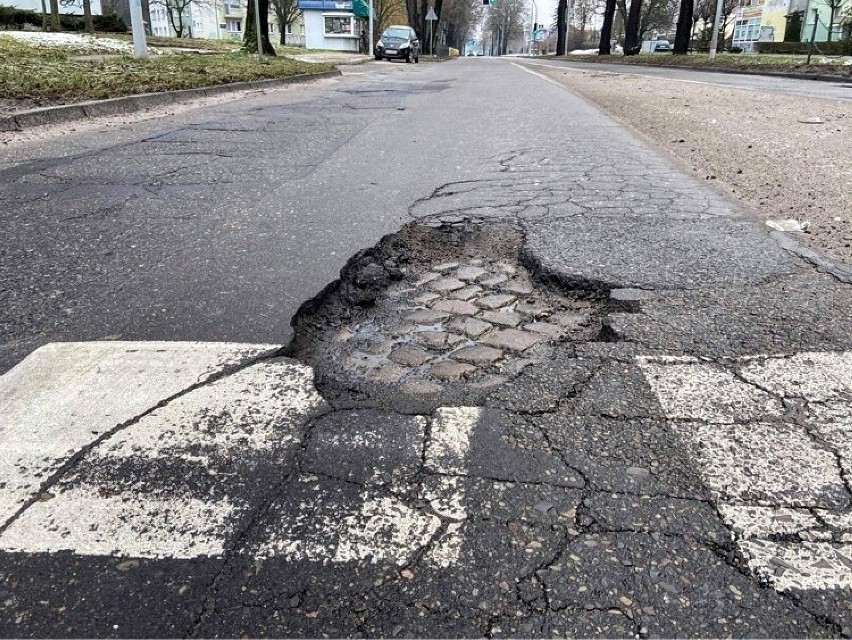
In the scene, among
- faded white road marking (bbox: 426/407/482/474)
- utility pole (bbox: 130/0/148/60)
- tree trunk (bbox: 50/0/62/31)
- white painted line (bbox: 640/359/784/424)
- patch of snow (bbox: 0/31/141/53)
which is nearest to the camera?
faded white road marking (bbox: 426/407/482/474)

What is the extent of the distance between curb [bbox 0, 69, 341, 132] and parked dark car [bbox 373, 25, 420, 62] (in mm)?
21690

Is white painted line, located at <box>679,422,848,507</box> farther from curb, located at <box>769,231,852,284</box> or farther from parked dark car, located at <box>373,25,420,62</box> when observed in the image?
parked dark car, located at <box>373,25,420,62</box>

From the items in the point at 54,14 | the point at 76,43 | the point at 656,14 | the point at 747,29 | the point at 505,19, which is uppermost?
the point at 505,19

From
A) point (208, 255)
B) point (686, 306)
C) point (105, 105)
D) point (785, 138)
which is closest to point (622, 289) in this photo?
point (686, 306)

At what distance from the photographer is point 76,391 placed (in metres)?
2.32

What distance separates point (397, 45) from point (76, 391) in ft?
112

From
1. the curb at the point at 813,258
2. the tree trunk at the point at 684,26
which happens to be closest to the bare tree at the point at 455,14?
the tree trunk at the point at 684,26

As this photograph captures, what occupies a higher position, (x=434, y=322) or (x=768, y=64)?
(x=768, y=64)

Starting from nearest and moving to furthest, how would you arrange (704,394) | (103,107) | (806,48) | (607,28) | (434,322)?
(704,394) < (434,322) < (103,107) < (806,48) < (607,28)

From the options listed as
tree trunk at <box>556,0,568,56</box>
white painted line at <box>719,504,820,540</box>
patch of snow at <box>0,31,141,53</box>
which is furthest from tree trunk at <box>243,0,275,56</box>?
tree trunk at <box>556,0,568,56</box>

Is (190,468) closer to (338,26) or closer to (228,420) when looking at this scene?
(228,420)

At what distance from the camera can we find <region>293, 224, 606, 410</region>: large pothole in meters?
2.48

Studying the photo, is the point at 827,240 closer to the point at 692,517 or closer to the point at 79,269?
the point at 692,517

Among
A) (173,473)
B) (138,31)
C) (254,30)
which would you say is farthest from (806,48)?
(173,473)
